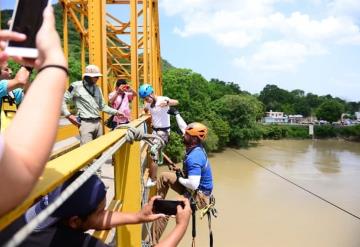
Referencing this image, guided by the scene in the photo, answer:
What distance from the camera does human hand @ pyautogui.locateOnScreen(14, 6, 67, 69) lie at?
77cm

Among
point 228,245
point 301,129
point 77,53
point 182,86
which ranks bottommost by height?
point 228,245

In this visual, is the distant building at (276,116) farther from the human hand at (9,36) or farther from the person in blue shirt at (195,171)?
the human hand at (9,36)

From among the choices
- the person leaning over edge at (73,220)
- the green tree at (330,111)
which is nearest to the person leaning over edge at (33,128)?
the person leaning over edge at (73,220)

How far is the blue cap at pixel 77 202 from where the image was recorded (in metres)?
1.12

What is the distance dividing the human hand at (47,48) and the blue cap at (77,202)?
1.54 ft

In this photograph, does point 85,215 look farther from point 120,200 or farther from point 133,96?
point 133,96

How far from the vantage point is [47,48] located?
77 cm

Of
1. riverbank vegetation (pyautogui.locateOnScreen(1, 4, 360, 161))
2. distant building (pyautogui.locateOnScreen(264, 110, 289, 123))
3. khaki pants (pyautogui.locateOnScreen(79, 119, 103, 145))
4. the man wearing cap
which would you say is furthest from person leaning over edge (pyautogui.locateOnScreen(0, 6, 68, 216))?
distant building (pyautogui.locateOnScreen(264, 110, 289, 123))

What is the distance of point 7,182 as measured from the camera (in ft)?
2.20

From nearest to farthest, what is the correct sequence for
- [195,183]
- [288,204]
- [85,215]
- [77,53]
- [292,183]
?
1. [85,215]
2. [195,183]
3. [288,204]
4. [292,183]
5. [77,53]

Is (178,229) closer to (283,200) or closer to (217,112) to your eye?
(283,200)

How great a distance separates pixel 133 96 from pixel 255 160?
2132cm

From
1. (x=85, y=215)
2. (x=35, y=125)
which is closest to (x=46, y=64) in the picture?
(x=35, y=125)

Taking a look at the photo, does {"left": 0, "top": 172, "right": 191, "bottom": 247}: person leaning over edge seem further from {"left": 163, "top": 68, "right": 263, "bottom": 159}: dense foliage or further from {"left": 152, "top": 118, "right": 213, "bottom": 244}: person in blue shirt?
{"left": 163, "top": 68, "right": 263, "bottom": 159}: dense foliage
